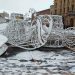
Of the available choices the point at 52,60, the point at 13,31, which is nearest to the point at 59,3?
the point at 13,31

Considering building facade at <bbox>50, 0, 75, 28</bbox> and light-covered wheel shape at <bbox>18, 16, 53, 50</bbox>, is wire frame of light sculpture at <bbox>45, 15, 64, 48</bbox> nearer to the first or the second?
light-covered wheel shape at <bbox>18, 16, 53, 50</bbox>

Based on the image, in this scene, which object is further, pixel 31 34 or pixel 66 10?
pixel 66 10

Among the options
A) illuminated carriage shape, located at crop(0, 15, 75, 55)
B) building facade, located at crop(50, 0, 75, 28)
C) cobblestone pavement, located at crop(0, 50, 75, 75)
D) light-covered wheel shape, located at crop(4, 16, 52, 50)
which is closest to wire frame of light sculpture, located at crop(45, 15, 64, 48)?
illuminated carriage shape, located at crop(0, 15, 75, 55)

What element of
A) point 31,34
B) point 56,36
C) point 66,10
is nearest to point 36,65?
point 31,34

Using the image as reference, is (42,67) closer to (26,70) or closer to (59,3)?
(26,70)

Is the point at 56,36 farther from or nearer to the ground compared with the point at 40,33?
nearer to the ground

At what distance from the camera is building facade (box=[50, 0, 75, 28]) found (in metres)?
53.0

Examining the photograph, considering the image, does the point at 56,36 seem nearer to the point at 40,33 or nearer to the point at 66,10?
the point at 40,33

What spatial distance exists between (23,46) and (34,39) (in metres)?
0.88

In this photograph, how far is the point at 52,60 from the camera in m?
13.9

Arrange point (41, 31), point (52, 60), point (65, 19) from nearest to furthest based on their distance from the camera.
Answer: point (52, 60) → point (41, 31) → point (65, 19)

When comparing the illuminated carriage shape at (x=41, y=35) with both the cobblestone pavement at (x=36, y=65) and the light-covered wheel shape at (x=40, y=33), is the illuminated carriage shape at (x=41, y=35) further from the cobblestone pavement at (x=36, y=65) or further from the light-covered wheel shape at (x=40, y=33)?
the cobblestone pavement at (x=36, y=65)

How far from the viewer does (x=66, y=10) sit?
56.3 metres

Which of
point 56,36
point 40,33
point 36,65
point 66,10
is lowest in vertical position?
point 36,65
